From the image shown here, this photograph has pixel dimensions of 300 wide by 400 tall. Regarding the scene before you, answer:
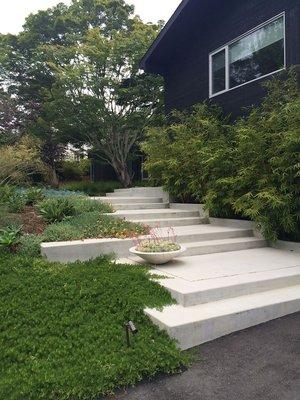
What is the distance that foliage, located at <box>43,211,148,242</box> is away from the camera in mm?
5059

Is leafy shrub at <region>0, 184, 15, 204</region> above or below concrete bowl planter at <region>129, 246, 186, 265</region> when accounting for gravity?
above

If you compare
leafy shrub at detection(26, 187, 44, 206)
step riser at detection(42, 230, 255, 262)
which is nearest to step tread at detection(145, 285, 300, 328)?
step riser at detection(42, 230, 255, 262)

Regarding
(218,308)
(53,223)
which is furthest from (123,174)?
(218,308)

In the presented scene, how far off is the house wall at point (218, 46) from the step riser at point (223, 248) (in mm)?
3631

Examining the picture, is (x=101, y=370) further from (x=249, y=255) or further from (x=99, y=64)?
(x=99, y=64)

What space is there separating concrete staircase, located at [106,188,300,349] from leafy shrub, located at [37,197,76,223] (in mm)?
1388

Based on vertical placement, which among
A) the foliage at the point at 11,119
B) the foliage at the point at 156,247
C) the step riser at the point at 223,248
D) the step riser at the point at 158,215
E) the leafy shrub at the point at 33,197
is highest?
the foliage at the point at 11,119

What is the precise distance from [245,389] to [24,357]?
5.50ft

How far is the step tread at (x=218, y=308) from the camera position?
3156 mm

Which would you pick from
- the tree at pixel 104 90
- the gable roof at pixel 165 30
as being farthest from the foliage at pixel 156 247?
the tree at pixel 104 90

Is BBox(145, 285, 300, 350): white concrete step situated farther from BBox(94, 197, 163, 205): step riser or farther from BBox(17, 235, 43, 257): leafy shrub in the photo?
BBox(94, 197, 163, 205): step riser

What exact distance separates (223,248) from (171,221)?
1.44 metres

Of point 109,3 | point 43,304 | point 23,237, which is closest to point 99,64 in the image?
point 109,3

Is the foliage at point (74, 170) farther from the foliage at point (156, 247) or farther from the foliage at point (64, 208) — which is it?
the foliage at point (156, 247)
